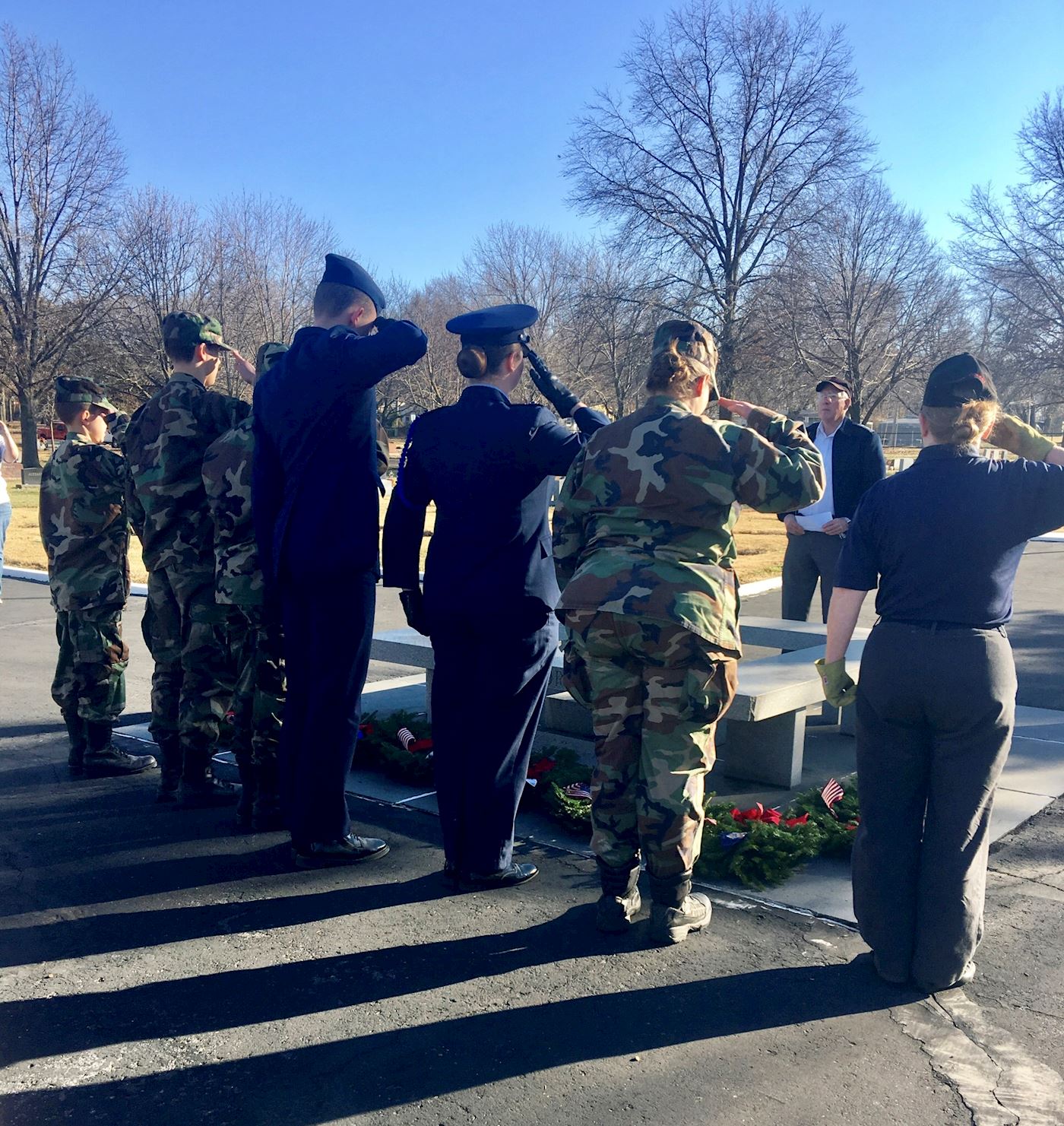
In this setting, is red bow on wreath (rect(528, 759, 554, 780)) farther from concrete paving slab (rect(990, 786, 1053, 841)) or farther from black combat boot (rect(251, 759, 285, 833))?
concrete paving slab (rect(990, 786, 1053, 841))

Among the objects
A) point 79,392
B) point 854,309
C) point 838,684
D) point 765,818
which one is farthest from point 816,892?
point 854,309

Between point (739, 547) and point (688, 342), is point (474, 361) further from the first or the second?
point (739, 547)

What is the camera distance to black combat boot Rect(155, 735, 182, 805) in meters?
5.04

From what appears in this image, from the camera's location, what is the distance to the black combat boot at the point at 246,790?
15.2 feet

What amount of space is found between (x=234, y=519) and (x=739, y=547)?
13.3 metres

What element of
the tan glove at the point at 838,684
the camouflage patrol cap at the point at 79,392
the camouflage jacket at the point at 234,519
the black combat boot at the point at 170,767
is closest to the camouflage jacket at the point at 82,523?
the camouflage patrol cap at the point at 79,392

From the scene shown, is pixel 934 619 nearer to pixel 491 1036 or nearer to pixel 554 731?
pixel 491 1036

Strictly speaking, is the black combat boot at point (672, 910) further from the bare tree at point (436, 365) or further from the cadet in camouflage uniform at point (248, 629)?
the bare tree at point (436, 365)

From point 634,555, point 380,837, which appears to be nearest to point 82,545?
point 380,837

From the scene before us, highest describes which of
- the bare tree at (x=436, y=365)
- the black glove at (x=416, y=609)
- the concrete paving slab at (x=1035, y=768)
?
the bare tree at (x=436, y=365)

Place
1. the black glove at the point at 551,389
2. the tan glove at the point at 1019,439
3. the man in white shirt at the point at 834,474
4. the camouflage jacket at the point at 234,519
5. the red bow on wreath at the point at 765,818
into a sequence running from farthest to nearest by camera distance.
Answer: the man in white shirt at the point at 834,474 < the camouflage jacket at the point at 234,519 < the red bow on wreath at the point at 765,818 < the black glove at the point at 551,389 < the tan glove at the point at 1019,439

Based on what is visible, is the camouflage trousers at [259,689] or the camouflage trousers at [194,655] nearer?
the camouflage trousers at [259,689]

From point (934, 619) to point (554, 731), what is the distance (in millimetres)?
3501

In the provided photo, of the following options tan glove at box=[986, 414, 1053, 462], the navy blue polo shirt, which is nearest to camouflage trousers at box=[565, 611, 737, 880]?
the navy blue polo shirt
